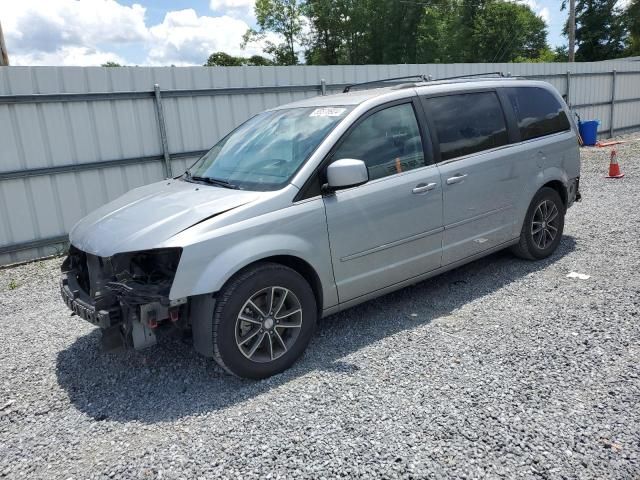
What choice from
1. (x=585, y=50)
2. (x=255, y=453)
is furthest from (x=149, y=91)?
(x=585, y=50)

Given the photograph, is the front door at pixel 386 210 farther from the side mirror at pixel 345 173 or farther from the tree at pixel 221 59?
the tree at pixel 221 59

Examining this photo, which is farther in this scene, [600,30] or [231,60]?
[231,60]

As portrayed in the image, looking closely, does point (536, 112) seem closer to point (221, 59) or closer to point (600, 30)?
point (600, 30)

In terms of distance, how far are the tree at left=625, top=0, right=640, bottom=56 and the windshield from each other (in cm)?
5049

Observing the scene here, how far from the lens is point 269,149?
14.2 feet

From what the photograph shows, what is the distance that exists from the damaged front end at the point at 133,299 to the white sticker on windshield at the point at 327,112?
5.70ft

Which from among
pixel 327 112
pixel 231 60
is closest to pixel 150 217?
pixel 327 112

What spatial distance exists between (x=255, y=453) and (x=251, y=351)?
847 millimetres

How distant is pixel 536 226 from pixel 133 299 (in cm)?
431

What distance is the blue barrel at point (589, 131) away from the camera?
16.7 metres

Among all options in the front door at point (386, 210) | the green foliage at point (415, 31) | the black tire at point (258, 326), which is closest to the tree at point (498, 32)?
the green foliage at point (415, 31)

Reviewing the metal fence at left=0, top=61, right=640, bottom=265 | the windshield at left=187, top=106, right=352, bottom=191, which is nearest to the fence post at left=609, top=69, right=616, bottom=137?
the metal fence at left=0, top=61, right=640, bottom=265

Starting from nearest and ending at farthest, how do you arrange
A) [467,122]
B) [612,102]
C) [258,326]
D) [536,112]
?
[258,326] → [467,122] → [536,112] → [612,102]

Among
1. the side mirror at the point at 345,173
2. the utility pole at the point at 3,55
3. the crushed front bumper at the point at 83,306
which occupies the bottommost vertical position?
the crushed front bumper at the point at 83,306
